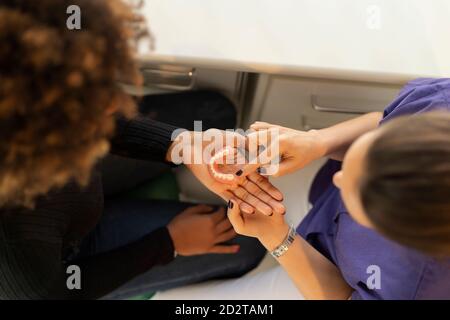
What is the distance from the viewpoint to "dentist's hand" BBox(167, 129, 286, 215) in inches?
26.0

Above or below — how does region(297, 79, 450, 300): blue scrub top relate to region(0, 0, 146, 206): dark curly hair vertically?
below

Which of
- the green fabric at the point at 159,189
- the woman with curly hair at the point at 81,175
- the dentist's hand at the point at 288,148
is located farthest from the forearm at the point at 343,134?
the green fabric at the point at 159,189

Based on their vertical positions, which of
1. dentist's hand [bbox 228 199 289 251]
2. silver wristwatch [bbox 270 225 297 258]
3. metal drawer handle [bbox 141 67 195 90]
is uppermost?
metal drawer handle [bbox 141 67 195 90]

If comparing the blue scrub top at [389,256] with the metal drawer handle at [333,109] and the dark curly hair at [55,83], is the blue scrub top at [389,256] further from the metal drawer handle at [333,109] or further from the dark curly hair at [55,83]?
the dark curly hair at [55,83]

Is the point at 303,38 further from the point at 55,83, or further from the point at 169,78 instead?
the point at 55,83

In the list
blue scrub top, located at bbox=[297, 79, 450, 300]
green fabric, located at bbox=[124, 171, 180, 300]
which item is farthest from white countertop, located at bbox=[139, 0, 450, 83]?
green fabric, located at bbox=[124, 171, 180, 300]

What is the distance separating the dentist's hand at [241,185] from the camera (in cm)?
66

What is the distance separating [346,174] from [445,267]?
17cm

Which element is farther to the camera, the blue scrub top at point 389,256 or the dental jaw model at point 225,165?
the dental jaw model at point 225,165

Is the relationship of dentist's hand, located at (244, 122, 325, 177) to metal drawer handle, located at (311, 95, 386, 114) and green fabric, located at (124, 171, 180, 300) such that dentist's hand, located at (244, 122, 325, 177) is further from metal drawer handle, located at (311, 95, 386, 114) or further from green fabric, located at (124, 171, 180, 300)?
green fabric, located at (124, 171, 180, 300)

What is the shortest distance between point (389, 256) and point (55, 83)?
45 centimetres

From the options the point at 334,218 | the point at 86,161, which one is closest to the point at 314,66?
the point at 334,218

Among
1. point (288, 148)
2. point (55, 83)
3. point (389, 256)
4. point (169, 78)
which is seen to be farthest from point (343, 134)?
point (55, 83)

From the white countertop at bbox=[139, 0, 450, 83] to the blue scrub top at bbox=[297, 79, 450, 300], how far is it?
57 mm
